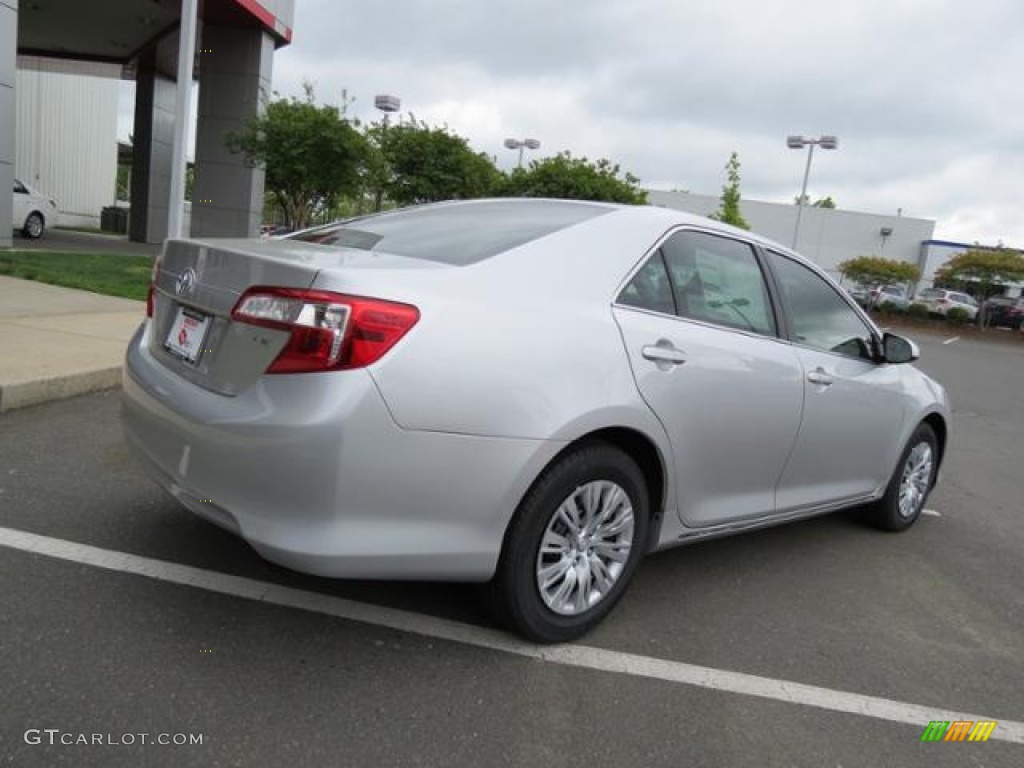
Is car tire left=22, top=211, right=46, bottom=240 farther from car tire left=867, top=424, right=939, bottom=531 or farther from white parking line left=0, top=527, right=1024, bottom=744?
car tire left=867, top=424, right=939, bottom=531

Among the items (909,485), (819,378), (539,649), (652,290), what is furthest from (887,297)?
(539,649)

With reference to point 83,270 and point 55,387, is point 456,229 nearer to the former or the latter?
point 55,387

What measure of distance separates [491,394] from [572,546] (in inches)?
28.4

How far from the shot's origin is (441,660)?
2.86m

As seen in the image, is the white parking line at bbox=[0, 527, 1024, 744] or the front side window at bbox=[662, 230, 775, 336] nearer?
the white parking line at bbox=[0, 527, 1024, 744]

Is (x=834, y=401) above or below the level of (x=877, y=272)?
below

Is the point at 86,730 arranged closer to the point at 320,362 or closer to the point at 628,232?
the point at 320,362

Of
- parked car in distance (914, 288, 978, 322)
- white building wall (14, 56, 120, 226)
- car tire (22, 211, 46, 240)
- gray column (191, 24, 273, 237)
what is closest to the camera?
car tire (22, 211, 46, 240)

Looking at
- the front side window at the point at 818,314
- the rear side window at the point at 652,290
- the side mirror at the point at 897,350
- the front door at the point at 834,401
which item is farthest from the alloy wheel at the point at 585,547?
the side mirror at the point at 897,350

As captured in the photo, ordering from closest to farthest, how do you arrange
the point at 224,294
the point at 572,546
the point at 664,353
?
the point at 224,294, the point at 572,546, the point at 664,353

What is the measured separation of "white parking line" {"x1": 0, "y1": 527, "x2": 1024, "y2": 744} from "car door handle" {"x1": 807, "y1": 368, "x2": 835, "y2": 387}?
4.62ft

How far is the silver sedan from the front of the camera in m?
2.46

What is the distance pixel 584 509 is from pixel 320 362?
43.2 inches

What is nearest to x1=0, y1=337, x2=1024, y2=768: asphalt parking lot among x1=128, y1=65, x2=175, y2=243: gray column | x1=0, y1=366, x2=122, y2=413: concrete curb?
x1=0, y1=366, x2=122, y2=413: concrete curb
